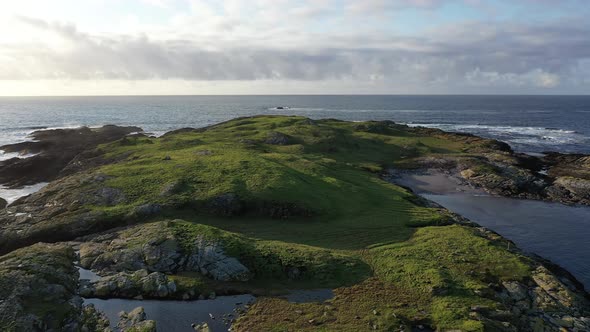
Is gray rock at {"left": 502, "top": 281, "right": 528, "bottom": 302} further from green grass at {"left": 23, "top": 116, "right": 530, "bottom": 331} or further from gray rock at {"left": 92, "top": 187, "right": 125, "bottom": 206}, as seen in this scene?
gray rock at {"left": 92, "top": 187, "right": 125, "bottom": 206}

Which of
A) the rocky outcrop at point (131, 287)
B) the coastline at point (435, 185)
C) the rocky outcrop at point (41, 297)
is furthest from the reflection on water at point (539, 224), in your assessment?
the rocky outcrop at point (41, 297)

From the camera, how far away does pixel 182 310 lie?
25.9m

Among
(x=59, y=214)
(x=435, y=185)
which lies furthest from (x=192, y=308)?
(x=435, y=185)

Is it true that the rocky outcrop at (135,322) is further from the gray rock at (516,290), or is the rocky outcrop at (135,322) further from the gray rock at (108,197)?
the gray rock at (516,290)

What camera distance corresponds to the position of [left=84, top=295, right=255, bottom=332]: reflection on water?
24.3 metres

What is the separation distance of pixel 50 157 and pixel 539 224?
89493 mm

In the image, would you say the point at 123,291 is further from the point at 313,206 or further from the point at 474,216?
the point at 474,216

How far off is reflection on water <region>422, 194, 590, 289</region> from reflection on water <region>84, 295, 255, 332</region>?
95.3 feet

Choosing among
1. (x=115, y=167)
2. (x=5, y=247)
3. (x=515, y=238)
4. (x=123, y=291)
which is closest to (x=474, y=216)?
(x=515, y=238)

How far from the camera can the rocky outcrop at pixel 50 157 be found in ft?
236

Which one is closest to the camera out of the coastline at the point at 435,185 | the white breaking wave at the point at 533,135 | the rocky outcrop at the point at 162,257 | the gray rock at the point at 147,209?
the rocky outcrop at the point at 162,257

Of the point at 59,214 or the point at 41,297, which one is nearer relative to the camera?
the point at 41,297

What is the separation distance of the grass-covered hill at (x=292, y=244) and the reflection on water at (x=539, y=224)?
6.84 metres

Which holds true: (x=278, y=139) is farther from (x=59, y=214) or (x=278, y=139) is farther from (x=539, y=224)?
(x=539, y=224)
